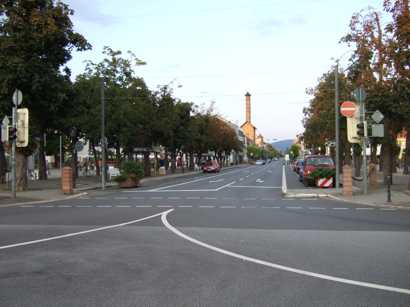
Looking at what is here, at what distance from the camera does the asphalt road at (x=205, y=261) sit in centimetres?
662

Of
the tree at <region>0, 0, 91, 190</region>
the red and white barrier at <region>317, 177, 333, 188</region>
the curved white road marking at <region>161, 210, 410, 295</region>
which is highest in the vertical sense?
the tree at <region>0, 0, 91, 190</region>

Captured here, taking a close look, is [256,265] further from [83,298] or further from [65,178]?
[65,178]

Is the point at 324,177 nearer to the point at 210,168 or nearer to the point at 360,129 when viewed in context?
the point at 360,129

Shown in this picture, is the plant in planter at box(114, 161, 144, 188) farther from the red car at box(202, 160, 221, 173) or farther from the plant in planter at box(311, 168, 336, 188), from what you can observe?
the red car at box(202, 160, 221, 173)

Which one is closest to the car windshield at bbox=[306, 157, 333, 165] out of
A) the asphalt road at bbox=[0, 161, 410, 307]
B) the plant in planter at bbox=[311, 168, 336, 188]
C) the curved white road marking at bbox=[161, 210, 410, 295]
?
the plant in planter at bbox=[311, 168, 336, 188]

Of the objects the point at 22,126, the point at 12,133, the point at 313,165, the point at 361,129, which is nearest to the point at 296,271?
the point at 361,129

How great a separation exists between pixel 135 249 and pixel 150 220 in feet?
17.0

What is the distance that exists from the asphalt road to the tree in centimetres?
1340

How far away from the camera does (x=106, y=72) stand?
4584cm

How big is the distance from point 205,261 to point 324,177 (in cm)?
2291

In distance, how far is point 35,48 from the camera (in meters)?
28.0

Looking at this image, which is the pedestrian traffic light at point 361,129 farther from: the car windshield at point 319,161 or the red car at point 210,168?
the red car at point 210,168

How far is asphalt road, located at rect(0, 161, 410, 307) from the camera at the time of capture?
261 inches

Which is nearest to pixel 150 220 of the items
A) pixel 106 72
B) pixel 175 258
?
pixel 175 258
